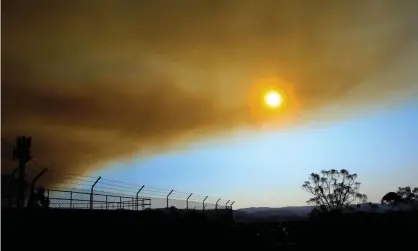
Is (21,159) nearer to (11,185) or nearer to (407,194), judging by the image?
(11,185)

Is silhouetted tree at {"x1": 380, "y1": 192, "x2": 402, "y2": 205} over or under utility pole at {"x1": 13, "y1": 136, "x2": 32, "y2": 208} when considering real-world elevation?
over

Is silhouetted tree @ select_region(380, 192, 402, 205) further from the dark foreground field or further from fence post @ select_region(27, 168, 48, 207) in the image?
fence post @ select_region(27, 168, 48, 207)

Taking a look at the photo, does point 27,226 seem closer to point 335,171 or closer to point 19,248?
point 19,248

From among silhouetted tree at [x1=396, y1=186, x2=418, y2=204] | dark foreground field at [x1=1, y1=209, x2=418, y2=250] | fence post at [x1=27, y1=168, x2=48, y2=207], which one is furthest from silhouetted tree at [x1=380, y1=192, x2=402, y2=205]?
fence post at [x1=27, y1=168, x2=48, y2=207]

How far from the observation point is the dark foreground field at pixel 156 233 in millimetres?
14914

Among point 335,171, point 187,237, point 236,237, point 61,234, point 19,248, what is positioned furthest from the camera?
point 335,171

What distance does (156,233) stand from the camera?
21.5 m

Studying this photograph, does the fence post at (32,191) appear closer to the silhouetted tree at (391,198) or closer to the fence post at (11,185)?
the fence post at (11,185)

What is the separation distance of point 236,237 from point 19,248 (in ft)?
47.2

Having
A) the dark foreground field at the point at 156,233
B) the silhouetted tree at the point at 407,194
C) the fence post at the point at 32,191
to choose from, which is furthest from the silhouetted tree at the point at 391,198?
the fence post at the point at 32,191

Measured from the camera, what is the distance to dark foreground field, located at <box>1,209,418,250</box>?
14.9 metres

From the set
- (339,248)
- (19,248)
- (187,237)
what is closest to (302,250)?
(339,248)

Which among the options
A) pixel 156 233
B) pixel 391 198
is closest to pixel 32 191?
pixel 156 233

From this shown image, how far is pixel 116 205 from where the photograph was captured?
88.3 ft
